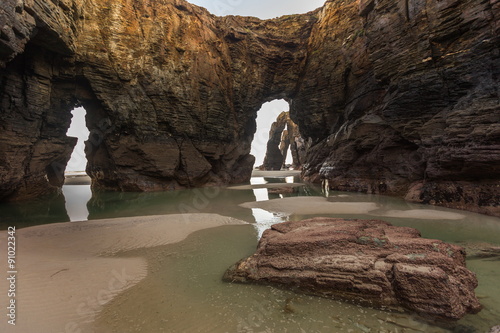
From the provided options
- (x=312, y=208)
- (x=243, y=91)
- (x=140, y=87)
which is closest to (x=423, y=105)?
(x=312, y=208)

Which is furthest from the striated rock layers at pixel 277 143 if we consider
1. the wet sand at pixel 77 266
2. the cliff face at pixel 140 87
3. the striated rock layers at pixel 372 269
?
the striated rock layers at pixel 372 269

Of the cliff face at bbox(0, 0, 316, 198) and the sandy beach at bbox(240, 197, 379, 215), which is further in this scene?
the cliff face at bbox(0, 0, 316, 198)

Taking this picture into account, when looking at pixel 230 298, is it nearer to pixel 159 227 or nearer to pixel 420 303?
pixel 420 303

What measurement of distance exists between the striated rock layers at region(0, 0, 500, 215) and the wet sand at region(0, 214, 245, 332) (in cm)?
881

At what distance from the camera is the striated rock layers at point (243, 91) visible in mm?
10922

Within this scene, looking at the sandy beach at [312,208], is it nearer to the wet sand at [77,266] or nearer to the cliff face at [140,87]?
the wet sand at [77,266]

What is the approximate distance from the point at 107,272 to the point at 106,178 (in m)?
21.3

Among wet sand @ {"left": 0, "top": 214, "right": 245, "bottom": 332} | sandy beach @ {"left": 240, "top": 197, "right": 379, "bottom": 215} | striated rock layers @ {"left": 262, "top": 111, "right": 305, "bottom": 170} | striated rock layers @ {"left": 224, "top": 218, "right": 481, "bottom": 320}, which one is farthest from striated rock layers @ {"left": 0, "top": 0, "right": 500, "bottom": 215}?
striated rock layers @ {"left": 262, "top": 111, "right": 305, "bottom": 170}

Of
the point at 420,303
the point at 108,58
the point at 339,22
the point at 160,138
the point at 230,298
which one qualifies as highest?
the point at 339,22

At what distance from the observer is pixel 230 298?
3730 millimetres

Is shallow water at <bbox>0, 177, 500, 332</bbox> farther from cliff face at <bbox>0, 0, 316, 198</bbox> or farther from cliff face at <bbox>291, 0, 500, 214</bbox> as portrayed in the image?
cliff face at <bbox>0, 0, 316, 198</bbox>

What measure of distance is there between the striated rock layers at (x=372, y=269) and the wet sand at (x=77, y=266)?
239 centimetres

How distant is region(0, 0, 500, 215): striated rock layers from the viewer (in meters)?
10.9

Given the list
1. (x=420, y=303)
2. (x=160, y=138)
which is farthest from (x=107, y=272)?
(x=160, y=138)
